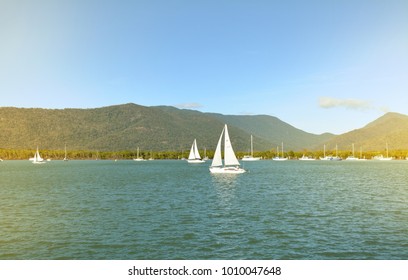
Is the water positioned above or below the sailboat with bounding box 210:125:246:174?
below

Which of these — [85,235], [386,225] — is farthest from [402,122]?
[85,235]

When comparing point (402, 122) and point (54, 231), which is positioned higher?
point (402, 122)

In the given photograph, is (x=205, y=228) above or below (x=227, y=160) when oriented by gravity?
below

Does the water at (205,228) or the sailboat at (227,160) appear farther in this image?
the sailboat at (227,160)

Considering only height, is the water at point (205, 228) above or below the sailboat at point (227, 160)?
below

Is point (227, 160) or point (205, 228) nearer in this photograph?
point (205, 228)

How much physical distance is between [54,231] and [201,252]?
407 inches

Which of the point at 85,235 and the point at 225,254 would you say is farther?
the point at 85,235

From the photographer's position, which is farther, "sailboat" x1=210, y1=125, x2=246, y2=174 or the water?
"sailboat" x1=210, y1=125, x2=246, y2=174

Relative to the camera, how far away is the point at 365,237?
21.1 metres
